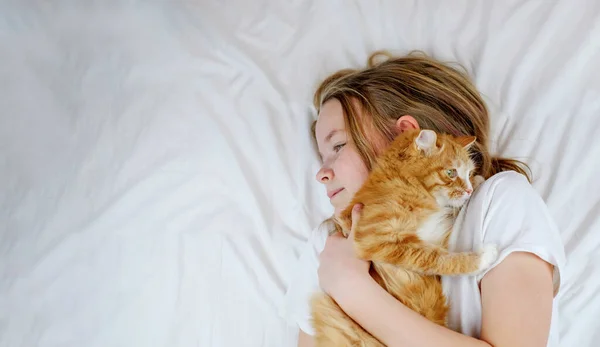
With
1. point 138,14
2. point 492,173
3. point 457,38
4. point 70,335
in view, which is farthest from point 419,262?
point 138,14

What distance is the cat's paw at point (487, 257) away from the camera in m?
1.15

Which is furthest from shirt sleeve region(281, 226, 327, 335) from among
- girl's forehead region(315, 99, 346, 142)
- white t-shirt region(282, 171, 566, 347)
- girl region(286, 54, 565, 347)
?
white t-shirt region(282, 171, 566, 347)

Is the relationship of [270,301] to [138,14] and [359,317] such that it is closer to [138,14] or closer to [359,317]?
[359,317]

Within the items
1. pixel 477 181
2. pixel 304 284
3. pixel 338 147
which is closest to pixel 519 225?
pixel 477 181

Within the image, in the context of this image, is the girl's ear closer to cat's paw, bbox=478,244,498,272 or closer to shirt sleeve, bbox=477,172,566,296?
shirt sleeve, bbox=477,172,566,296

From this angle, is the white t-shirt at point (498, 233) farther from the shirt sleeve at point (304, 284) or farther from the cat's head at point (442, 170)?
the shirt sleeve at point (304, 284)

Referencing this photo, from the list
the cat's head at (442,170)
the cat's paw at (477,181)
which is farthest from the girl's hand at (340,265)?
the cat's paw at (477,181)

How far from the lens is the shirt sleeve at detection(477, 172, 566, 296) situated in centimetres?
115

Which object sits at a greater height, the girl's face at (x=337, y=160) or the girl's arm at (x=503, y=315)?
the girl's face at (x=337, y=160)

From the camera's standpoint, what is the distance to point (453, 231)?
1.25 m

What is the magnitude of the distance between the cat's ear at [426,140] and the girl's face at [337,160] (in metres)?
0.18

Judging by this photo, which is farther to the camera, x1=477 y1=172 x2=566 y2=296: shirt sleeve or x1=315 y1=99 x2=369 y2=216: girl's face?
x1=315 y1=99 x2=369 y2=216: girl's face

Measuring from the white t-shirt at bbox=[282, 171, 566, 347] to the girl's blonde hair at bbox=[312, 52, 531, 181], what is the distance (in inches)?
6.3

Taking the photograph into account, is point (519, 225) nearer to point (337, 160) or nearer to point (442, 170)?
point (442, 170)
